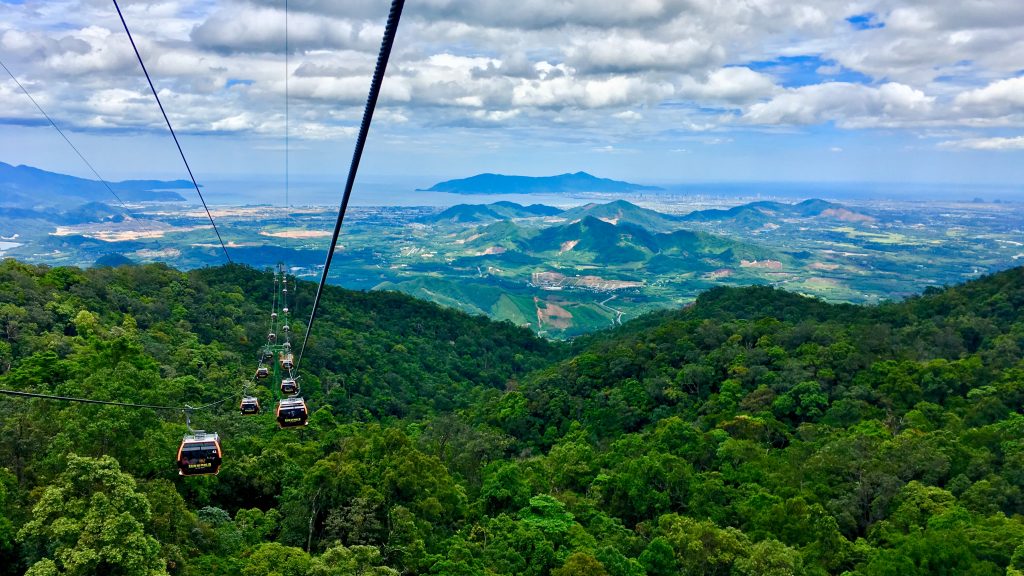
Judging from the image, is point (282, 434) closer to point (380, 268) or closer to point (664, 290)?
point (664, 290)

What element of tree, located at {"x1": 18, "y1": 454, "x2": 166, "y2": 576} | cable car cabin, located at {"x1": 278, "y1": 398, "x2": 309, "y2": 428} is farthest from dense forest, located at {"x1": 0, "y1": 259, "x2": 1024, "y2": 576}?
cable car cabin, located at {"x1": 278, "y1": 398, "x2": 309, "y2": 428}

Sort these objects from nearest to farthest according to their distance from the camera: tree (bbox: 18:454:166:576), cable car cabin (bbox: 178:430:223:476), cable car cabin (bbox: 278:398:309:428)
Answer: tree (bbox: 18:454:166:576), cable car cabin (bbox: 178:430:223:476), cable car cabin (bbox: 278:398:309:428)

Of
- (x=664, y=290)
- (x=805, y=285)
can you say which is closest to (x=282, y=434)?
(x=664, y=290)

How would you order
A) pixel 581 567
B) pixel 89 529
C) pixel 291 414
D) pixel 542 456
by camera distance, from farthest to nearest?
1. pixel 542 456
2. pixel 291 414
3. pixel 581 567
4. pixel 89 529

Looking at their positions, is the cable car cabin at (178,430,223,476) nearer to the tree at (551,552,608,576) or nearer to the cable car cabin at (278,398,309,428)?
the cable car cabin at (278,398,309,428)

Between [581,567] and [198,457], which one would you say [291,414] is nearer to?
[198,457]

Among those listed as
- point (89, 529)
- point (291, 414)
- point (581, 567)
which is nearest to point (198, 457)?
point (89, 529)

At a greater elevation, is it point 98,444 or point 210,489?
point 98,444
